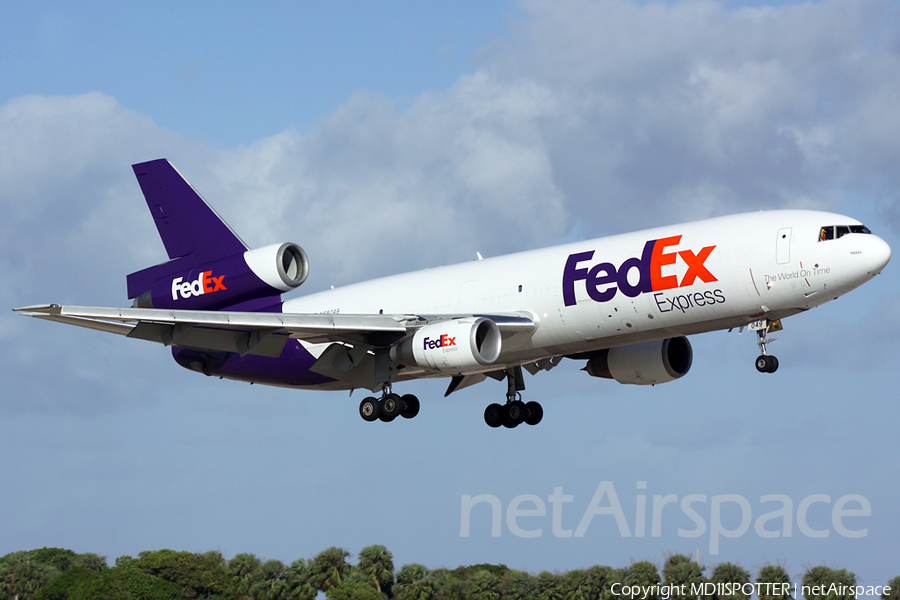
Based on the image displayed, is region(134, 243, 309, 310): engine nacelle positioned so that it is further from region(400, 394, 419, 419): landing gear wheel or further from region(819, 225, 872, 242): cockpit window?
region(819, 225, 872, 242): cockpit window

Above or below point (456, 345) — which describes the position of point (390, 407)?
below

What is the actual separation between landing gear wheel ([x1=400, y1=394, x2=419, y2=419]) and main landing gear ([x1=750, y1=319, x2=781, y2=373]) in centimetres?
1184

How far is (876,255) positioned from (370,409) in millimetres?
16375

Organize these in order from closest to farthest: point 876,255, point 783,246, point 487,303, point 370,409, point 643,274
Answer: point 876,255, point 783,246, point 643,274, point 487,303, point 370,409

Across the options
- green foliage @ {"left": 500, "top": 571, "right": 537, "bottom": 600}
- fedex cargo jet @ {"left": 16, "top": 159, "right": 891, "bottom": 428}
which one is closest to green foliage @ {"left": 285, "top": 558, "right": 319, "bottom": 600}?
green foliage @ {"left": 500, "top": 571, "right": 537, "bottom": 600}

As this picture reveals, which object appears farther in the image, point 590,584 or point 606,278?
point 590,584

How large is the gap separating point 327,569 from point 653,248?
296ft

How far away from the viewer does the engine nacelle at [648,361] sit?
37.9 metres

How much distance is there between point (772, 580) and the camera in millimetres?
106188

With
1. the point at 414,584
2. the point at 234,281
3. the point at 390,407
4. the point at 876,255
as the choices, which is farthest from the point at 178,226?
the point at 414,584

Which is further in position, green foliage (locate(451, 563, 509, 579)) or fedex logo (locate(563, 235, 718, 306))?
green foliage (locate(451, 563, 509, 579))

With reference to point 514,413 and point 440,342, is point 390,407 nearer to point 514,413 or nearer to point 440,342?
point 440,342

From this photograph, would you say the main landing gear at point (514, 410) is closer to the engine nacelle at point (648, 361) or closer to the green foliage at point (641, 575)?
the engine nacelle at point (648, 361)

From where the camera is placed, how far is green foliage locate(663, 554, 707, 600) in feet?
354
